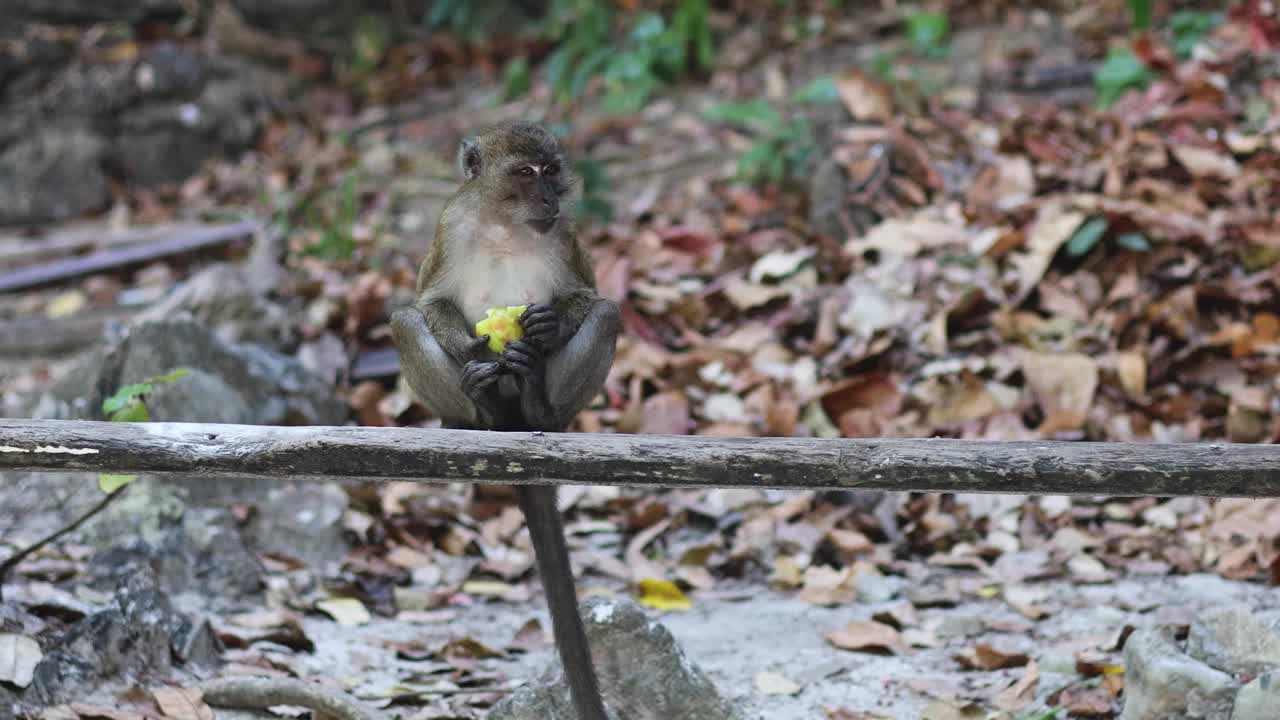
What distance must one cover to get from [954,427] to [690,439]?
10.3 feet

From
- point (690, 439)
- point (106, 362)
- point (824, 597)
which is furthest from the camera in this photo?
point (106, 362)

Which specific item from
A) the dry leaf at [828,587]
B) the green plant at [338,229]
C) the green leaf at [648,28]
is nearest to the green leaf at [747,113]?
the green leaf at [648,28]

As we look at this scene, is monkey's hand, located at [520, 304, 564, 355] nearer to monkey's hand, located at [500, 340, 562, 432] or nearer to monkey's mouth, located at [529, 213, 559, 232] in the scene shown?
monkey's hand, located at [500, 340, 562, 432]

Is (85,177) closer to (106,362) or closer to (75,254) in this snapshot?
→ (75,254)

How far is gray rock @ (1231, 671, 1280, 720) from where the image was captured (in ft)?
11.3

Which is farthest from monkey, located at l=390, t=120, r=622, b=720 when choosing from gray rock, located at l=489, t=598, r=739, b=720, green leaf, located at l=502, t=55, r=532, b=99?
green leaf, located at l=502, t=55, r=532, b=99

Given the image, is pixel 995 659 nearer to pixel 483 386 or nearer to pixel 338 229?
pixel 483 386

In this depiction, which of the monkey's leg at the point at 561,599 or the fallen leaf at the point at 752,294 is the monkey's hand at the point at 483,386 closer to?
the monkey's leg at the point at 561,599

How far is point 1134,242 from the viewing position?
6578mm

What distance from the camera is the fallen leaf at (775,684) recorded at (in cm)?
425

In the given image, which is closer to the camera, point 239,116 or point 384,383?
point 384,383

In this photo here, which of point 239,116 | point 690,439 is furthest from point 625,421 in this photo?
point 239,116

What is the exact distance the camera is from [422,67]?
11.5m

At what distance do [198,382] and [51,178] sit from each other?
5556mm
